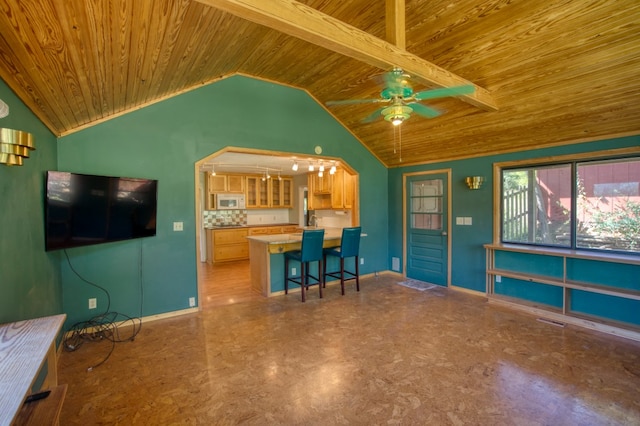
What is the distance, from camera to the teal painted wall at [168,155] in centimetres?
336

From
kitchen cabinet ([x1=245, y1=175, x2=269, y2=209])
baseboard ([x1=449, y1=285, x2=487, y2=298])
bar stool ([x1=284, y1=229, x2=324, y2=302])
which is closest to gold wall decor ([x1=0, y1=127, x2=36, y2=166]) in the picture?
bar stool ([x1=284, y1=229, x2=324, y2=302])

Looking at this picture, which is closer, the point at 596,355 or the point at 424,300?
the point at 596,355

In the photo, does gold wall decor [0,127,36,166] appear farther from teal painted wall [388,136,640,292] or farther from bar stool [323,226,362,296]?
teal painted wall [388,136,640,292]

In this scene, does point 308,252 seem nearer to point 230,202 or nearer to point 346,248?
point 346,248

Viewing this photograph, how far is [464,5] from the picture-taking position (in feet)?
7.92

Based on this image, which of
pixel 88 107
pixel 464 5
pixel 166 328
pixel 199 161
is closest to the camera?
pixel 464 5

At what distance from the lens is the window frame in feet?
11.2

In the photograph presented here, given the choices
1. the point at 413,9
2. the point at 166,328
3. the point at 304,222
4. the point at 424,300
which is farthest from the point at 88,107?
the point at 304,222

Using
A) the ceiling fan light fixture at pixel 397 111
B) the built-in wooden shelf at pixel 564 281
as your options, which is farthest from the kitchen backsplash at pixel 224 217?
the ceiling fan light fixture at pixel 397 111

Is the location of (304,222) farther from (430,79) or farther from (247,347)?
(430,79)

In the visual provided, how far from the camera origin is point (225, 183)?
7609mm

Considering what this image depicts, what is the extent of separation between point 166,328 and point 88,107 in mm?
2498

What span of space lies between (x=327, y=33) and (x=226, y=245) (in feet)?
20.3

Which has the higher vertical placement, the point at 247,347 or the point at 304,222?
the point at 304,222
